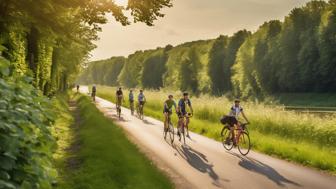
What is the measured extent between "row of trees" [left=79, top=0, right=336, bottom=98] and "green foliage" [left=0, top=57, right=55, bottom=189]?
64474 mm

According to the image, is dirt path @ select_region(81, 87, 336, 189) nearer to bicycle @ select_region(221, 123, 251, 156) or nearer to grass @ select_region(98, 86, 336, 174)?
bicycle @ select_region(221, 123, 251, 156)

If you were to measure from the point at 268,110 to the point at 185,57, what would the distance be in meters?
84.8

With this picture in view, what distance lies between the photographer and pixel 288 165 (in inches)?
571

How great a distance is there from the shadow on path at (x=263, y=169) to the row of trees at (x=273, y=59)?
5375cm

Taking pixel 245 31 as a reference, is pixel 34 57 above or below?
below

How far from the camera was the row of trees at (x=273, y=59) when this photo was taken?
66688mm

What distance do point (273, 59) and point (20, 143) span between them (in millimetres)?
75477

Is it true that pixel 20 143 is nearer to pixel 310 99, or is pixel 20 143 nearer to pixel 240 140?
pixel 240 140

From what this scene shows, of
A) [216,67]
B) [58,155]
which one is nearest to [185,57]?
[216,67]

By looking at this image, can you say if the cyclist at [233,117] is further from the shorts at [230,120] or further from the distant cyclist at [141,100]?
the distant cyclist at [141,100]

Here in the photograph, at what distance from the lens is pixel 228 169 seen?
44.6 feet

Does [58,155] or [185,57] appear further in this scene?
[185,57]

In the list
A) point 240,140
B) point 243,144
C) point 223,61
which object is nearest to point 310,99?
point 223,61

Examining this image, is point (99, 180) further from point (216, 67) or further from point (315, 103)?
point (216, 67)
